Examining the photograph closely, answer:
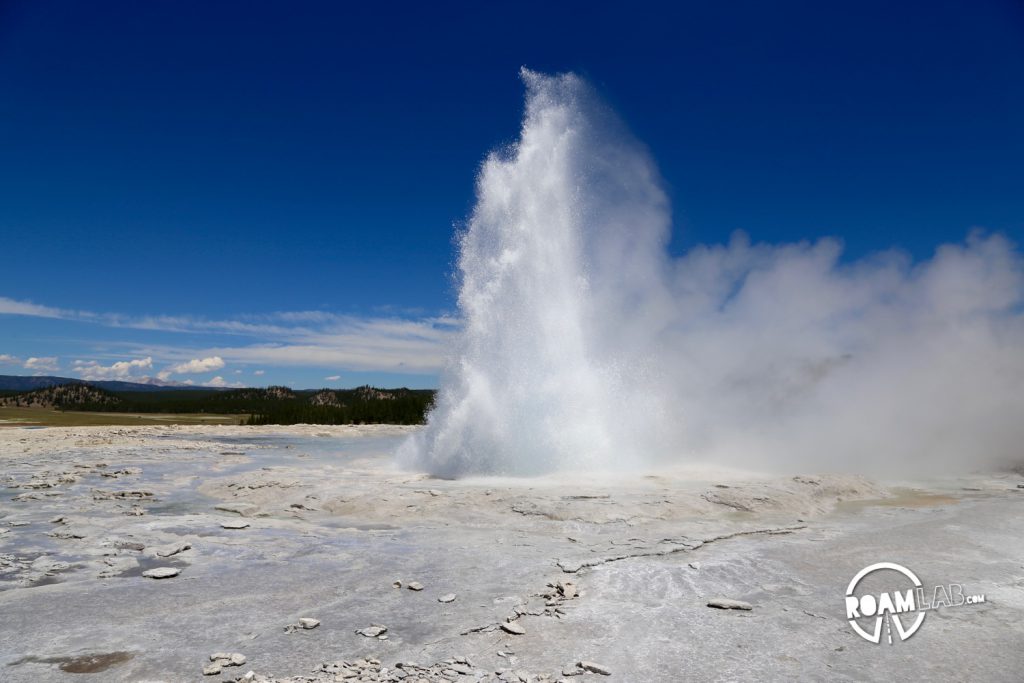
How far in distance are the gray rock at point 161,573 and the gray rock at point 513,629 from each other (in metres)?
4.31

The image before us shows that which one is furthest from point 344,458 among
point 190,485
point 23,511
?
point 23,511

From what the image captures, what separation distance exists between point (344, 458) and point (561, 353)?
29.9ft

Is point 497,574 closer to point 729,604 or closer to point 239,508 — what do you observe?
point 729,604

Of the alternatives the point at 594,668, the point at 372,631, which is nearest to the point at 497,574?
the point at 372,631

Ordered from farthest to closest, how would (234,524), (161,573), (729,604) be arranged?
(234,524)
(161,573)
(729,604)

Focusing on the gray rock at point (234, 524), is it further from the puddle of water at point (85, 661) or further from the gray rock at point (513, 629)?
the gray rock at point (513, 629)

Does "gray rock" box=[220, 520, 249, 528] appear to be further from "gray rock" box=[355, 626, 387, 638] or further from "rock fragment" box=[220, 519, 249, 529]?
"gray rock" box=[355, 626, 387, 638]

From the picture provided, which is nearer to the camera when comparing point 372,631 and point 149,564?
point 372,631

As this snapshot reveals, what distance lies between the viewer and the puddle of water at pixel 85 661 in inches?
176

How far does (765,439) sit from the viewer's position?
771 inches

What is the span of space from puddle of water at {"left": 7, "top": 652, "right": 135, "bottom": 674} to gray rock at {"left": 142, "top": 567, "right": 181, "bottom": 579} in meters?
2.09

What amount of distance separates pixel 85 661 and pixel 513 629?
3576 mm

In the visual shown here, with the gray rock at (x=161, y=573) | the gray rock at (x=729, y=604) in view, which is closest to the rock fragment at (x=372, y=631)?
the gray rock at (x=161, y=573)

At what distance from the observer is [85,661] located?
4.61 meters
